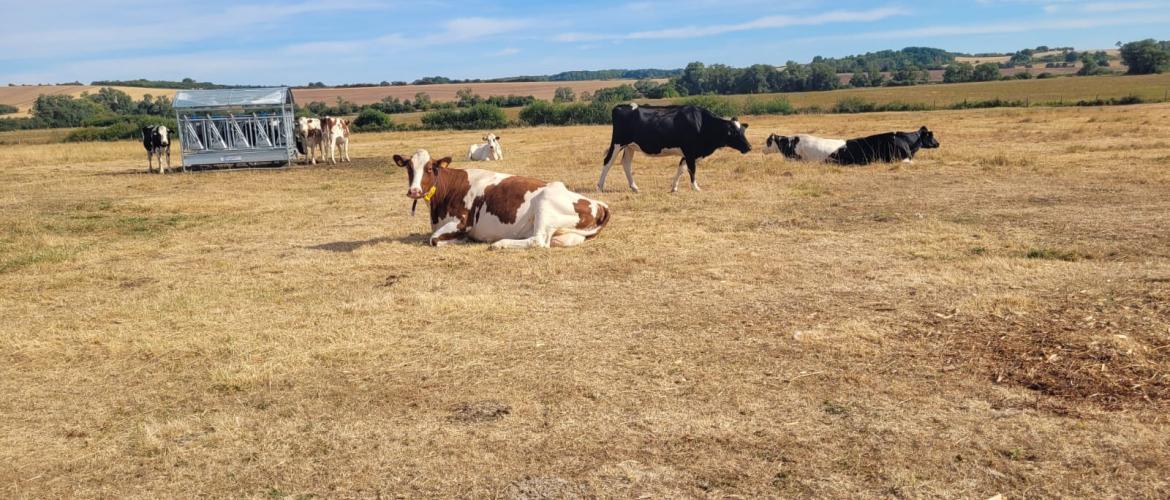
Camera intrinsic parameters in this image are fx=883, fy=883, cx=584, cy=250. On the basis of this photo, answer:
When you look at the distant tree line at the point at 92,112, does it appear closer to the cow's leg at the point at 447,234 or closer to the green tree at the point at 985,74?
the cow's leg at the point at 447,234

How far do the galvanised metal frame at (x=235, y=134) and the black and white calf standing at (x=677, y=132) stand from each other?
47.1ft

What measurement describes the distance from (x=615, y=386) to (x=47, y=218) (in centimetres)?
1345

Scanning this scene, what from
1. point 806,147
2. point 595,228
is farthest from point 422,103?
point 595,228

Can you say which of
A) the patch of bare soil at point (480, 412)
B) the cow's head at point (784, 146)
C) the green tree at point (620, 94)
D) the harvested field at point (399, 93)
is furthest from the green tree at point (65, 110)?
the patch of bare soil at point (480, 412)

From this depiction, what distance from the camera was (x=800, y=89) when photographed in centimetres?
9544

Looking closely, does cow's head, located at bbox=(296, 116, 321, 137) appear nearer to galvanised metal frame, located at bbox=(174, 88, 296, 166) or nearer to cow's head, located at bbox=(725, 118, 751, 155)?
galvanised metal frame, located at bbox=(174, 88, 296, 166)

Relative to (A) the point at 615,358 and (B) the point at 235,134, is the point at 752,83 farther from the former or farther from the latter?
(A) the point at 615,358

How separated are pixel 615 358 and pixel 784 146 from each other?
55.5 ft

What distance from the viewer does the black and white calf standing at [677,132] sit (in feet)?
52.8

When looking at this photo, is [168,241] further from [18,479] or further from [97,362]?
[18,479]

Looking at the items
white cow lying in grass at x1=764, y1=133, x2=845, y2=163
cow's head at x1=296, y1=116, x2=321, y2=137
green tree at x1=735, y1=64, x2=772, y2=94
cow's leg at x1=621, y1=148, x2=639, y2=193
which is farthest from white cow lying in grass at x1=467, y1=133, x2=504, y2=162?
green tree at x1=735, y1=64, x2=772, y2=94

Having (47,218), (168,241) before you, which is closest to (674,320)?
(168,241)

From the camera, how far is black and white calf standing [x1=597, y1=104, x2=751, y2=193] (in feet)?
52.8

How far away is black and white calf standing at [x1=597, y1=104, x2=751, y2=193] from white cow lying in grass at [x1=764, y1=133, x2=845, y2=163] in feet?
17.5
